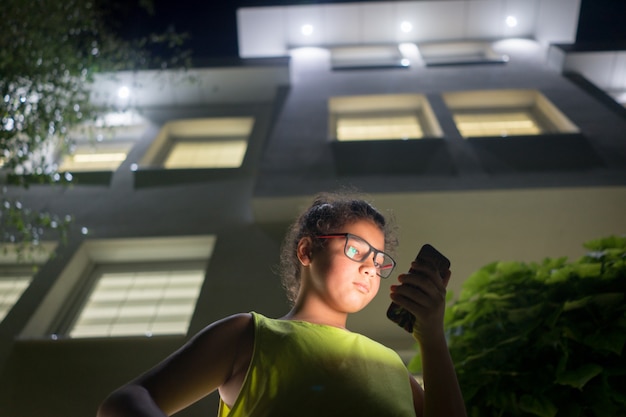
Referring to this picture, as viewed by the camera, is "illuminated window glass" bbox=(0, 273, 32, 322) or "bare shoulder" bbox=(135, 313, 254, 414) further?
"illuminated window glass" bbox=(0, 273, 32, 322)

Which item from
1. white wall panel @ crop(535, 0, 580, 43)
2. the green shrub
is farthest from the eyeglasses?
white wall panel @ crop(535, 0, 580, 43)

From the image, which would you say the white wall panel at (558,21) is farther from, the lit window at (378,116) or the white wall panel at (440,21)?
the lit window at (378,116)

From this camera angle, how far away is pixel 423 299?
2053 millimetres

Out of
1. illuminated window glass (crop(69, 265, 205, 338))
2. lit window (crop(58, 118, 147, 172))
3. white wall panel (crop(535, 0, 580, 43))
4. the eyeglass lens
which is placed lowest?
illuminated window glass (crop(69, 265, 205, 338))

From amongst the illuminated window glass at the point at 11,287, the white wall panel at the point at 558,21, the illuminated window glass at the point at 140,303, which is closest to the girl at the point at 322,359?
the illuminated window glass at the point at 140,303

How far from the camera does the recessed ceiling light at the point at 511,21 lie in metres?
11.6

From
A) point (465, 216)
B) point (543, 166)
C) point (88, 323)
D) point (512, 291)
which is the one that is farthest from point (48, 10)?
point (512, 291)

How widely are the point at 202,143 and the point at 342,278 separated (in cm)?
758

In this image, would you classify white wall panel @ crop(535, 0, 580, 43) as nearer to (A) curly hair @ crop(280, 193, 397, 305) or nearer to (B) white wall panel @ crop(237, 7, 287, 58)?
(B) white wall panel @ crop(237, 7, 287, 58)

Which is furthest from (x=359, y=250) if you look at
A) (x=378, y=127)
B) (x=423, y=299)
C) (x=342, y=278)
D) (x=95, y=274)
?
(x=378, y=127)

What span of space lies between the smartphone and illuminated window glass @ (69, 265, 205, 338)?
3107mm

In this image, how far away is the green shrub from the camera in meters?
2.68

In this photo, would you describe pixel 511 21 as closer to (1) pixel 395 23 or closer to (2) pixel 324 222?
(1) pixel 395 23

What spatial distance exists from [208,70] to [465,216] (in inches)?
243
